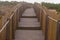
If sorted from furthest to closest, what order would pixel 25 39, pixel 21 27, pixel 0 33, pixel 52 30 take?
pixel 21 27
pixel 25 39
pixel 52 30
pixel 0 33

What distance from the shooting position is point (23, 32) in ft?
47.3

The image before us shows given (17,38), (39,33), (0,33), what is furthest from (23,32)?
(0,33)

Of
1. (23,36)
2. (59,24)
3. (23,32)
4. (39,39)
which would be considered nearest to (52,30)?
(59,24)

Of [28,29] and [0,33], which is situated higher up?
[0,33]

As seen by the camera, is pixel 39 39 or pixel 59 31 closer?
pixel 59 31

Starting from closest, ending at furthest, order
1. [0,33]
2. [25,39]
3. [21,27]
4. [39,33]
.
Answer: [0,33] → [25,39] → [39,33] → [21,27]

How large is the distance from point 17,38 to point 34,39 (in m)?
0.80

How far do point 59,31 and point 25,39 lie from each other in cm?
451

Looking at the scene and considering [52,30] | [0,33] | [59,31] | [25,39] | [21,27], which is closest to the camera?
[0,33]

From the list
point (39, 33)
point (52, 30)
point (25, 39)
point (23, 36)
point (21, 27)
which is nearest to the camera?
point (52, 30)

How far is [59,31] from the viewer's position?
7.95 m

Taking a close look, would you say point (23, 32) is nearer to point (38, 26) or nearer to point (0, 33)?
point (38, 26)

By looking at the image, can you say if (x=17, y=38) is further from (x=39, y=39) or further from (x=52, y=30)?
(x=52, y=30)

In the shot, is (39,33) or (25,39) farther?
(39,33)
